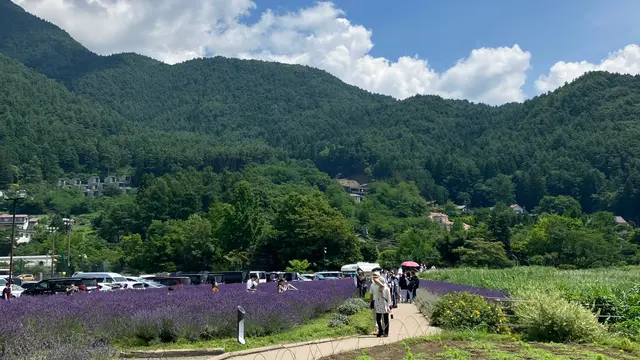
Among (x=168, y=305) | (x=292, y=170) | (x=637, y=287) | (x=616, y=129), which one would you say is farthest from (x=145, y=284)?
(x=616, y=129)

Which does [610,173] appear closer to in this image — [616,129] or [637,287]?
[616,129]

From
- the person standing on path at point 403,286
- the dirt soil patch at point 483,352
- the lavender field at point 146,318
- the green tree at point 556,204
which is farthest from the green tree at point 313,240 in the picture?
the green tree at point 556,204

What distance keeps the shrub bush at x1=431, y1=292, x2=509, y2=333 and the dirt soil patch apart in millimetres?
2682

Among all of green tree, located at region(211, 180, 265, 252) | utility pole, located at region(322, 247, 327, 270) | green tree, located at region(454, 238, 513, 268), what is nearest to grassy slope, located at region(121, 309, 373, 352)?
utility pole, located at region(322, 247, 327, 270)

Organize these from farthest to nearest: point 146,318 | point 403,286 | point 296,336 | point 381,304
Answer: point 403,286, point 381,304, point 296,336, point 146,318

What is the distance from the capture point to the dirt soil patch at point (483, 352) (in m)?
9.62

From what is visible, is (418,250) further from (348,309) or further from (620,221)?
(620,221)

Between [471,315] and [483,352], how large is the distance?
15.5 feet

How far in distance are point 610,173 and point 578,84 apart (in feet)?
143

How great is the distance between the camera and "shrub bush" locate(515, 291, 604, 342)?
12328 millimetres

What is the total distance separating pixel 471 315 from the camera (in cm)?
1476

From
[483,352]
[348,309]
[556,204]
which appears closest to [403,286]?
[348,309]

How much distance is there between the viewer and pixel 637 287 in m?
18.2

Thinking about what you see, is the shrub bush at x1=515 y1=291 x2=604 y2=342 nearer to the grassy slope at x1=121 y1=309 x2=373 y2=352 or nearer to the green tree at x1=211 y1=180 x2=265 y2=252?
the grassy slope at x1=121 y1=309 x2=373 y2=352
